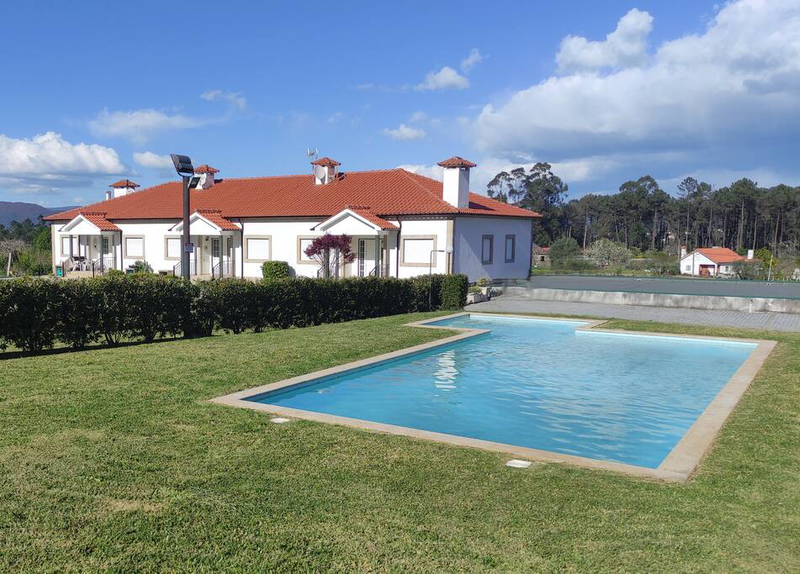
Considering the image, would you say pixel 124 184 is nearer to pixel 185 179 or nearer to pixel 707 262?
pixel 185 179

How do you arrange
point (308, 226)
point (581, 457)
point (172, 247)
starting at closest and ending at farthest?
point (581, 457)
point (308, 226)
point (172, 247)

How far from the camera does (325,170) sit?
3812 cm

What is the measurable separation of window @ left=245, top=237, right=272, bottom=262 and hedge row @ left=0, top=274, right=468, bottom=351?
15.1 meters

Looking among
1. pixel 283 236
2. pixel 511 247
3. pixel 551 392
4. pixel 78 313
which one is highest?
pixel 283 236

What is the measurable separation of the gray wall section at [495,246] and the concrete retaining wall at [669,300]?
369 cm

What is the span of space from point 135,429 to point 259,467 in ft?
6.67

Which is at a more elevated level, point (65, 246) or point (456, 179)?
point (456, 179)

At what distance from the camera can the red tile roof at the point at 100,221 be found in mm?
39562

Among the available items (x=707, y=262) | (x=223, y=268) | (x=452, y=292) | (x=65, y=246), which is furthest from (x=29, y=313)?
(x=707, y=262)

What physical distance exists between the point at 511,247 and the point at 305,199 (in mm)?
11430

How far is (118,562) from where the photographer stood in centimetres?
430

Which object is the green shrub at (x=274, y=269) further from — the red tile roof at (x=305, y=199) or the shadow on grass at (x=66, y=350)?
the shadow on grass at (x=66, y=350)

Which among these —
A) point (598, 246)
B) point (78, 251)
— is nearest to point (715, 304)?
point (78, 251)

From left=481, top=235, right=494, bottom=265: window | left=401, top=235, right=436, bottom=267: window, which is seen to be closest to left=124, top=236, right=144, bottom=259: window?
left=401, top=235, right=436, bottom=267: window
